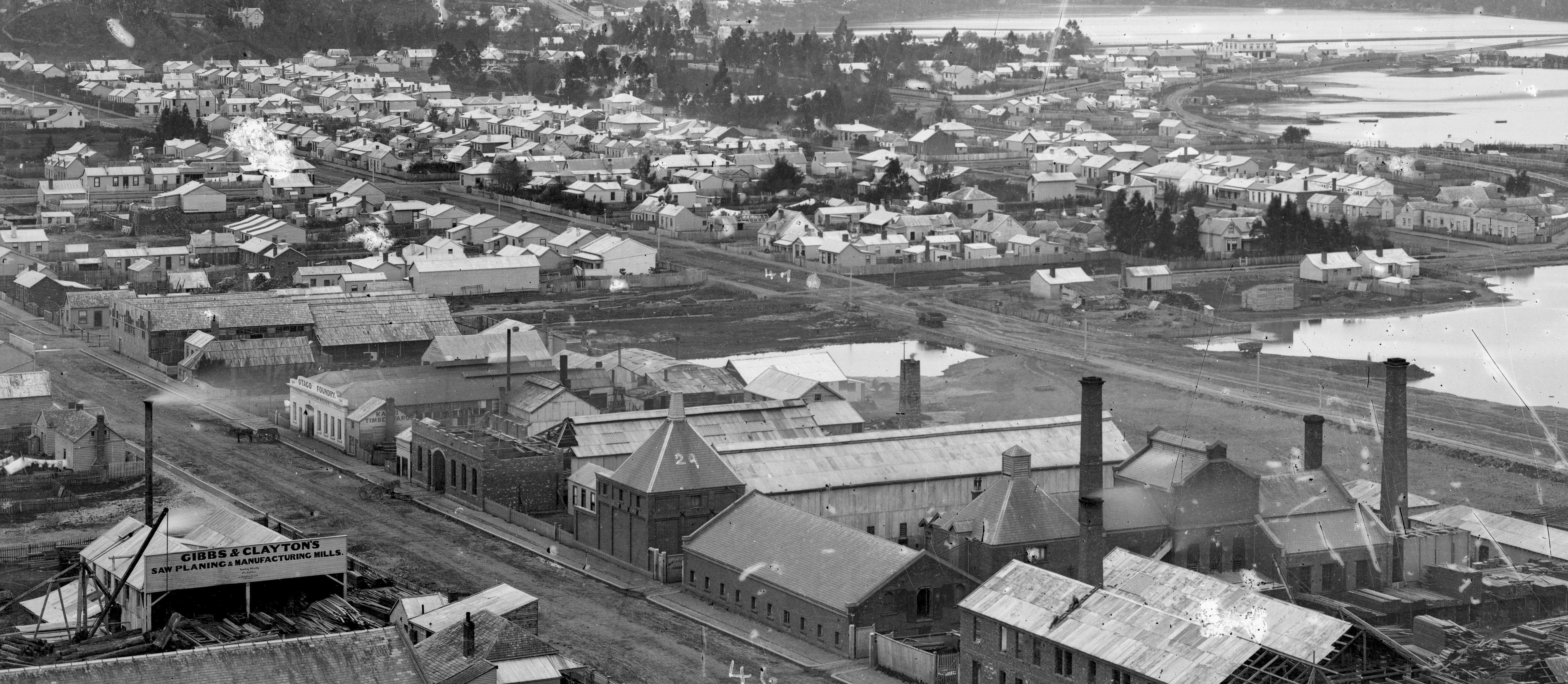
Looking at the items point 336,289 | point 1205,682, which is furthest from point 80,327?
point 1205,682

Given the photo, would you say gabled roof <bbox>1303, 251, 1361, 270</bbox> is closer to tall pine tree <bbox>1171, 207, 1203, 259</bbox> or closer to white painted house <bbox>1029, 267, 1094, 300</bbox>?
tall pine tree <bbox>1171, 207, 1203, 259</bbox>

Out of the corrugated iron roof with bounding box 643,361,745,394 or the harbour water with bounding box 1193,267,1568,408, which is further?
the harbour water with bounding box 1193,267,1568,408

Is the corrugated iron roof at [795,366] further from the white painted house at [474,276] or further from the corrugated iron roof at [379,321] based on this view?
the white painted house at [474,276]

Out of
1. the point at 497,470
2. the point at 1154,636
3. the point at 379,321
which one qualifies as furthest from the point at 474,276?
the point at 1154,636

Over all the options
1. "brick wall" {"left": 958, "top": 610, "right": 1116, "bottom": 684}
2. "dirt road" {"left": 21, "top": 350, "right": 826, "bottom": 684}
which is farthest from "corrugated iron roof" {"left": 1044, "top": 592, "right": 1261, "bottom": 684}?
"dirt road" {"left": 21, "top": 350, "right": 826, "bottom": 684}

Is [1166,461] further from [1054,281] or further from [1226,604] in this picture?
[1054,281]

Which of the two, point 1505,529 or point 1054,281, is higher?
point 1054,281
